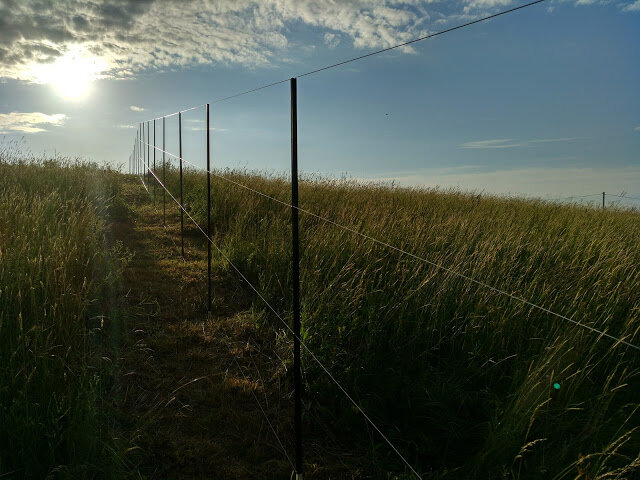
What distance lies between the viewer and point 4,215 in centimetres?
486

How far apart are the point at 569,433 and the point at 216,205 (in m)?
6.20

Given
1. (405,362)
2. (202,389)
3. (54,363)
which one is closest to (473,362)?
(405,362)

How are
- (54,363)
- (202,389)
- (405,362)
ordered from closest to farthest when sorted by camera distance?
(54,363) < (405,362) < (202,389)

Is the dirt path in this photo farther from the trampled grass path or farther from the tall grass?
the tall grass

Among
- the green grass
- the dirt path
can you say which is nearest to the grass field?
the green grass

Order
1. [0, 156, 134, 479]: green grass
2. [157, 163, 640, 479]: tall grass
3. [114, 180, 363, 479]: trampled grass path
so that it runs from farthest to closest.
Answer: [114, 180, 363, 479]: trampled grass path → [157, 163, 640, 479]: tall grass → [0, 156, 134, 479]: green grass

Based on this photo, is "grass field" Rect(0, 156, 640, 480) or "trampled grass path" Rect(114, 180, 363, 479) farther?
"trampled grass path" Rect(114, 180, 363, 479)

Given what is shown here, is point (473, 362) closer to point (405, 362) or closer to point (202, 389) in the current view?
point (405, 362)

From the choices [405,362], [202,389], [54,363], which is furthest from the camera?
[202,389]

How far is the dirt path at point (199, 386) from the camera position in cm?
252

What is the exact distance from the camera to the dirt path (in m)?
2.52

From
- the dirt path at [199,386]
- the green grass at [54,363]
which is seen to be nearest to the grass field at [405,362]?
the green grass at [54,363]

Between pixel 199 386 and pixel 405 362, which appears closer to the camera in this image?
pixel 405 362

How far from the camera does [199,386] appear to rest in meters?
3.21
